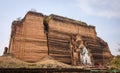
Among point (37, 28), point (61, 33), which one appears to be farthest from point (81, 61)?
point (37, 28)

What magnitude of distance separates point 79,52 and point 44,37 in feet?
25.9

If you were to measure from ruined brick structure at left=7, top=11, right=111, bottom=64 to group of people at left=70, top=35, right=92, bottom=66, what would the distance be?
2.60 feet

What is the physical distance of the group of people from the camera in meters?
35.1

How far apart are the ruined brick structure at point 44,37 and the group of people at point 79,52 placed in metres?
0.79

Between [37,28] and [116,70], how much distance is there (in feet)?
44.1

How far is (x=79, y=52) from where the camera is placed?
36.2 meters

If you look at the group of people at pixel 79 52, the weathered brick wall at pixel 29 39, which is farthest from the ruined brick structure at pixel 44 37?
the group of people at pixel 79 52

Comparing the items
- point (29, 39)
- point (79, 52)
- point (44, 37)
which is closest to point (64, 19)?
point (44, 37)

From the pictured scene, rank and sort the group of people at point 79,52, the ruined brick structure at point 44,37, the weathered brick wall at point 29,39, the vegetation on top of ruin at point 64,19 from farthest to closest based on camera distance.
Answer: the group of people at point 79,52 → the vegetation on top of ruin at point 64,19 → the ruined brick structure at point 44,37 → the weathered brick wall at point 29,39

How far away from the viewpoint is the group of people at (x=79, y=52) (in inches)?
1382

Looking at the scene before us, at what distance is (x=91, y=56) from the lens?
38469 millimetres

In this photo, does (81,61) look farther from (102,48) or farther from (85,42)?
(102,48)

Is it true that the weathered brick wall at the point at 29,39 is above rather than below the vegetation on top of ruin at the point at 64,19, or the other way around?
below

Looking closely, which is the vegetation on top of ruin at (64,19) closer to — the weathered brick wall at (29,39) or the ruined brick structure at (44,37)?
the ruined brick structure at (44,37)
